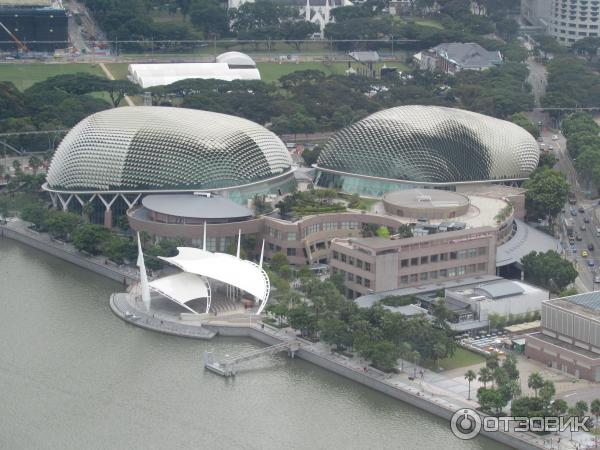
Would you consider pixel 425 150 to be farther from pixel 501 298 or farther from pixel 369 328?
pixel 369 328

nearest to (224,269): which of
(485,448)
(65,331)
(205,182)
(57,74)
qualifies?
(65,331)

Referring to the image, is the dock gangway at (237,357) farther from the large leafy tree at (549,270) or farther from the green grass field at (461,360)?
the large leafy tree at (549,270)

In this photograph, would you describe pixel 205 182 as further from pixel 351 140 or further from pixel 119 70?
pixel 119 70

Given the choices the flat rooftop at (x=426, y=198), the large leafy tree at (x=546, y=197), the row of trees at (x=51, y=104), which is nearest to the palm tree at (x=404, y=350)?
the flat rooftop at (x=426, y=198)

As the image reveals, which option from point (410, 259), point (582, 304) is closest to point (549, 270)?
point (410, 259)

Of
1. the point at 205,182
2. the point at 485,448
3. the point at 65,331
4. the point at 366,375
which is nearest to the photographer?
the point at 485,448
